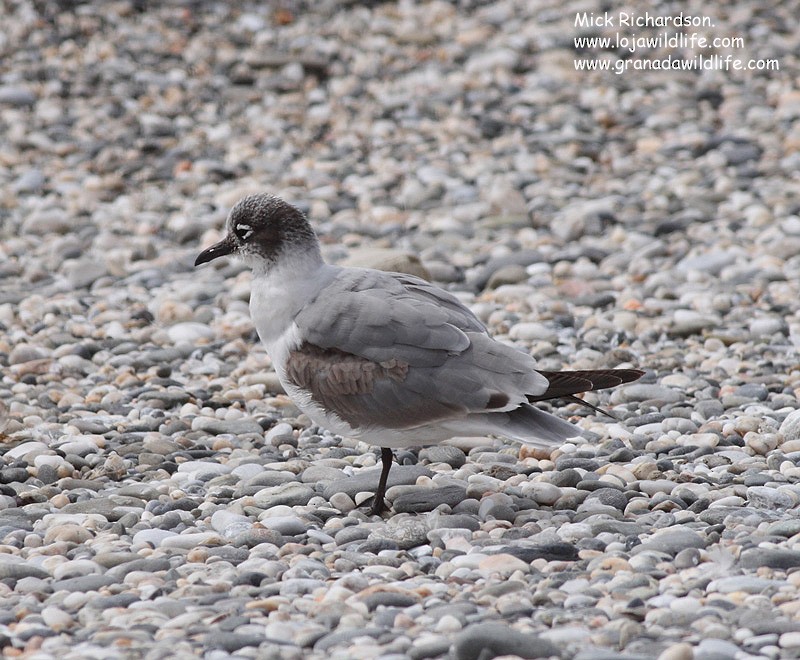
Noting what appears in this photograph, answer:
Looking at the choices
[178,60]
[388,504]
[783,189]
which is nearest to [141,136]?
[178,60]

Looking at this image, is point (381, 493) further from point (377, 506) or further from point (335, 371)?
point (335, 371)

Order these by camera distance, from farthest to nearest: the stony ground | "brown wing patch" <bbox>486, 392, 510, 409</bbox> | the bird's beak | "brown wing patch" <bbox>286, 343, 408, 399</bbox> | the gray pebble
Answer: the bird's beak → "brown wing patch" <bbox>286, 343, 408, 399</bbox> → "brown wing patch" <bbox>486, 392, 510, 409</bbox> → the stony ground → the gray pebble

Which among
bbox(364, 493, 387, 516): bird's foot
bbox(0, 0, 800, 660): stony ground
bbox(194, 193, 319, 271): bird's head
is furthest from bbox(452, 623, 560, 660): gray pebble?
bbox(194, 193, 319, 271): bird's head

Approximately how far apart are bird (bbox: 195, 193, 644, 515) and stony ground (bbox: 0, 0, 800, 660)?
0.32 meters

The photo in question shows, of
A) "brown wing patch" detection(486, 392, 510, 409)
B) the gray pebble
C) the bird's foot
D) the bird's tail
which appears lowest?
the bird's foot

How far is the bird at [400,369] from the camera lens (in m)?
4.65

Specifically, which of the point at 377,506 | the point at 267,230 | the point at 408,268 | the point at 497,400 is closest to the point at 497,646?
the point at 497,400

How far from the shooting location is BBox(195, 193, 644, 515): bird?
4652 mm

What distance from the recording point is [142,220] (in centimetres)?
914

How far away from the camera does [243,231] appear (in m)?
5.35

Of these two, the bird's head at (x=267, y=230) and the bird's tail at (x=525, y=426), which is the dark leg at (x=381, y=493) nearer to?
the bird's tail at (x=525, y=426)

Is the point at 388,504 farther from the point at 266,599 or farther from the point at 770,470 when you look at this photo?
the point at 770,470

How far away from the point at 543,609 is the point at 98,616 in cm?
134

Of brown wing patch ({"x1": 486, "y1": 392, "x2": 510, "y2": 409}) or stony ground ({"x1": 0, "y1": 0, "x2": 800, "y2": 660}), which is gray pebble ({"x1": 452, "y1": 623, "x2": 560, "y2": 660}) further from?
brown wing patch ({"x1": 486, "y1": 392, "x2": 510, "y2": 409})
